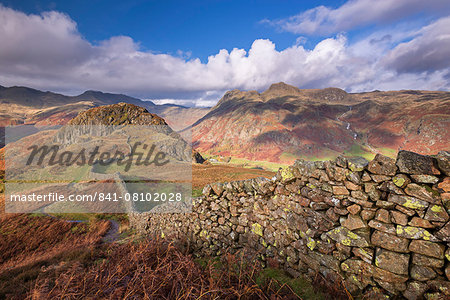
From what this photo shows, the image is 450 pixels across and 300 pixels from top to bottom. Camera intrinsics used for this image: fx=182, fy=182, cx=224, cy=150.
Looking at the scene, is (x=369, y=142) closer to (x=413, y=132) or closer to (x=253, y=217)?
(x=413, y=132)

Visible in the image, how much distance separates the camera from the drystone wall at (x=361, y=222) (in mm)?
2986

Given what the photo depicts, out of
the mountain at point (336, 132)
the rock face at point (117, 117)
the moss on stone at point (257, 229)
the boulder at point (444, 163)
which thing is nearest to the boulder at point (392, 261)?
the boulder at point (444, 163)

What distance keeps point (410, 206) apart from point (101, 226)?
1565 cm

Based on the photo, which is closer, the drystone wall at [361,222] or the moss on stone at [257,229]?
the drystone wall at [361,222]

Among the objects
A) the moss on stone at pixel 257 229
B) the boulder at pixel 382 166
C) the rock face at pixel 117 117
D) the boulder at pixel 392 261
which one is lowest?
the moss on stone at pixel 257 229

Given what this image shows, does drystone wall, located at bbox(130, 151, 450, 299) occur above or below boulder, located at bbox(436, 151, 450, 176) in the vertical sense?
below

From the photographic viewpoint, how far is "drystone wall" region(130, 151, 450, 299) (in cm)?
299

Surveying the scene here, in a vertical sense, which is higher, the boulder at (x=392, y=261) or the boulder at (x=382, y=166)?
the boulder at (x=382, y=166)

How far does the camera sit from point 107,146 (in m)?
46.7

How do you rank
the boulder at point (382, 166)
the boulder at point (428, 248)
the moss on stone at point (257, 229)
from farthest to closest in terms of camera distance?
the moss on stone at point (257, 229) < the boulder at point (382, 166) < the boulder at point (428, 248)

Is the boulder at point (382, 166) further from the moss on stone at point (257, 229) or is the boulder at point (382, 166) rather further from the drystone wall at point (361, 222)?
the moss on stone at point (257, 229)

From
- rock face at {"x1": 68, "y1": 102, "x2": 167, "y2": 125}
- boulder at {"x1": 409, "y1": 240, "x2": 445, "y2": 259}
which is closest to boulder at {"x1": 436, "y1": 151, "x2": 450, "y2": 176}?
boulder at {"x1": 409, "y1": 240, "x2": 445, "y2": 259}

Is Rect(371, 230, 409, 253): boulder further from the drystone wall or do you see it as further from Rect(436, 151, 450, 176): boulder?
Rect(436, 151, 450, 176): boulder

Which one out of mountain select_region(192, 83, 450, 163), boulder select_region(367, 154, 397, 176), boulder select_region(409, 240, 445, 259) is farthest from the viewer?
mountain select_region(192, 83, 450, 163)
